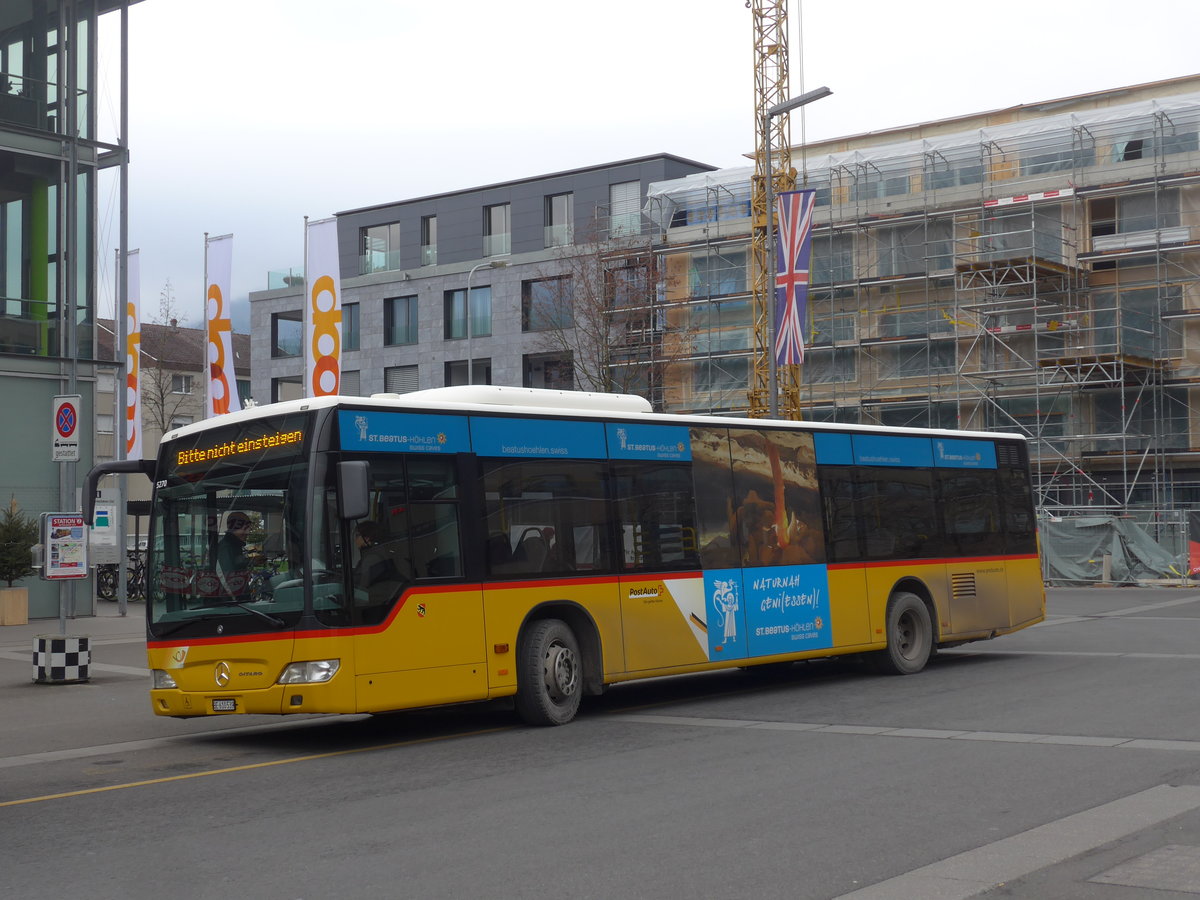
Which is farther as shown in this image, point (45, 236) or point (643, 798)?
point (45, 236)

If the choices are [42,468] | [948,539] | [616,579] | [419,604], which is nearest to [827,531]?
A: [948,539]

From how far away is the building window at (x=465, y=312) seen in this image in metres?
61.6

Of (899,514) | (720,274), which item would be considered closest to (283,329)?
(720,274)

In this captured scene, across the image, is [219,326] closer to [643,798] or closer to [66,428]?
[66,428]

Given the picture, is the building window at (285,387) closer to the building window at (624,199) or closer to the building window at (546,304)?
the building window at (546,304)

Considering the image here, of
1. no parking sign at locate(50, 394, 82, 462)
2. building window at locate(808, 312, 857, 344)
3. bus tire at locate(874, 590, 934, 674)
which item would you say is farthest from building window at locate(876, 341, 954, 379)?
no parking sign at locate(50, 394, 82, 462)

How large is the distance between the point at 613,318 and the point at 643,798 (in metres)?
37.8

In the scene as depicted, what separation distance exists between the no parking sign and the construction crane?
102 ft

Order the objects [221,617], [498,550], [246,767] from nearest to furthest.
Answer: [246,767]
[221,617]
[498,550]

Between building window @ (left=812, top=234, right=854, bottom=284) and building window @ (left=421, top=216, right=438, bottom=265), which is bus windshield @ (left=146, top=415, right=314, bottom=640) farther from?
building window @ (left=421, top=216, right=438, bottom=265)

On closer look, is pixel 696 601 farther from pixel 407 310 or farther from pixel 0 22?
pixel 407 310

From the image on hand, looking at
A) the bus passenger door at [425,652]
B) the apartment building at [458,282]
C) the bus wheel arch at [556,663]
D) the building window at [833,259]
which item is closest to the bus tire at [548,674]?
the bus wheel arch at [556,663]

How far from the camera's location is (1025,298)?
1715 inches

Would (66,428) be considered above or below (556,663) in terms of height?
above
